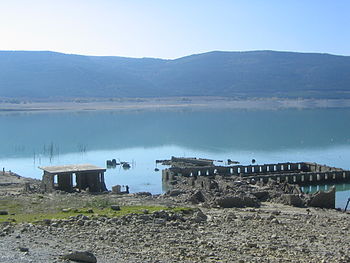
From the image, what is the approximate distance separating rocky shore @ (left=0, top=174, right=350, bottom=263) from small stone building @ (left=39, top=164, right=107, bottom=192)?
5714 millimetres

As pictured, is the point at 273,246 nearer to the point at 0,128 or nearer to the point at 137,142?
the point at 137,142

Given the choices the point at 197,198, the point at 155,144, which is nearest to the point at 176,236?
the point at 197,198

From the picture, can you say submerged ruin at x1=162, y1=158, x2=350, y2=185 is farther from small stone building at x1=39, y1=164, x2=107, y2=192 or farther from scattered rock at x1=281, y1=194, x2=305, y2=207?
scattered rock at x1=281, y1=194, x2=305, y2=207

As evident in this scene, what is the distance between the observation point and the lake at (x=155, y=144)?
1865 inches

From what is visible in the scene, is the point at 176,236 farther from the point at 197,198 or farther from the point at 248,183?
the point at 248,183

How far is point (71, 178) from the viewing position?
26.2 metres

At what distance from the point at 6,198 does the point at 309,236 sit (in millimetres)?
11709

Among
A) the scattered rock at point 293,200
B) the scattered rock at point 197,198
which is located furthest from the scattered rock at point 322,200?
the scattered rock at point 197,198

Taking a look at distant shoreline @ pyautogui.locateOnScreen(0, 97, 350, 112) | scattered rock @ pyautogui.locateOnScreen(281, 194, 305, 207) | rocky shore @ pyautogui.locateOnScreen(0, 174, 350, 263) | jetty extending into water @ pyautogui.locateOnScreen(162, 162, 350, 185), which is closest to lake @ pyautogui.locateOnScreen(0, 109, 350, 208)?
jetty extending into water @ pyautogui.locateOnScreen(162, 162, 350, 185)

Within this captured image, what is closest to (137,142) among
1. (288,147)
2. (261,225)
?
(288,147)

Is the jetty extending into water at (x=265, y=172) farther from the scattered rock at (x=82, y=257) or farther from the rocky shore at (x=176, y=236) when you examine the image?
the scattered rock at (x=82, y=257)

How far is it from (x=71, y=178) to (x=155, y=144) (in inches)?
1542

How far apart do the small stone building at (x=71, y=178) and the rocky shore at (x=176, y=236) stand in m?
5.71

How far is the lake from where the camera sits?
1865 inches
